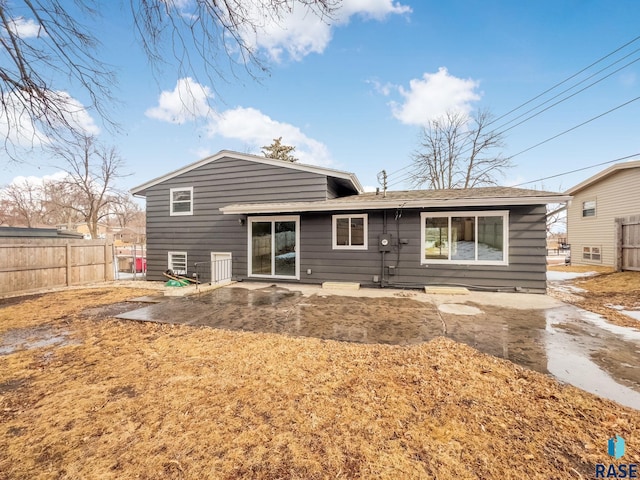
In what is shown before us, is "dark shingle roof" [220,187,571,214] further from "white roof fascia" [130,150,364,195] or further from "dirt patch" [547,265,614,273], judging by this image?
"dirt patch" [547,265,614,273]

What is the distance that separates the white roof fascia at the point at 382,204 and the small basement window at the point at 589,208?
9.76m

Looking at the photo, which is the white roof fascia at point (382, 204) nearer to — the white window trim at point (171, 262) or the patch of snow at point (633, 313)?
the patch of snow at point (633, 313)

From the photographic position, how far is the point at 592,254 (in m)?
12.6

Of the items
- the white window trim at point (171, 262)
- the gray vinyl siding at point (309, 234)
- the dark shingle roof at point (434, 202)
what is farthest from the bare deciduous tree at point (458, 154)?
the white window trim at point (171, 262)

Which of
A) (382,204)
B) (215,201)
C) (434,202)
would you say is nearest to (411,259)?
(434,202)

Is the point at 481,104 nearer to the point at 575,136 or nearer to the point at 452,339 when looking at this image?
the point at 575,136

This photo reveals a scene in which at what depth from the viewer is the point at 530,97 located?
14.7 meters

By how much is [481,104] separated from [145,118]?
75.6ft

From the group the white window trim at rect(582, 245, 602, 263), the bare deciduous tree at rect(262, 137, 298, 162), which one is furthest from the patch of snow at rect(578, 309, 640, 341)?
the bare deciduous tree at rect(262, 137, 298, 162)

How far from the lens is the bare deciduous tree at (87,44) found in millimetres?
2746

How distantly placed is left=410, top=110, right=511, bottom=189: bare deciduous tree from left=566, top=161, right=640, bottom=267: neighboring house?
702 centimetres

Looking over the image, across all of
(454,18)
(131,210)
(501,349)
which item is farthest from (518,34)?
(131,210)

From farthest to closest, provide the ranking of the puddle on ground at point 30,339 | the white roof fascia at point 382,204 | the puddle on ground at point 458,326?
the white roof fascia at point 382,204, the puddle on ground at point 30,339, the puddle on ground at point 458,326

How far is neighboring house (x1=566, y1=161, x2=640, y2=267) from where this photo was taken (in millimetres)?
10711
